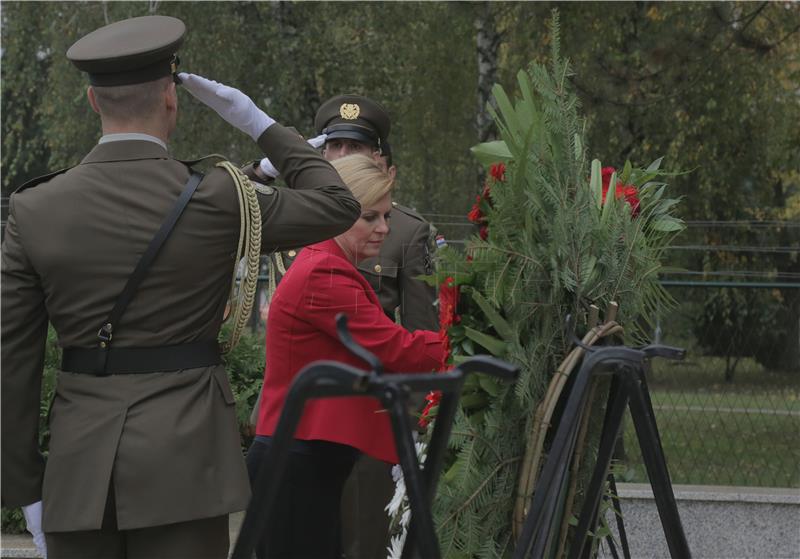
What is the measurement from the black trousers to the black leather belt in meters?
0.72

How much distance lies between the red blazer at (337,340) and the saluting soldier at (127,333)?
57 cm

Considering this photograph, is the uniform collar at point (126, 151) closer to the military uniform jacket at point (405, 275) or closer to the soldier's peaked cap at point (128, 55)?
the soldier's peaked cap at point (128, 55)

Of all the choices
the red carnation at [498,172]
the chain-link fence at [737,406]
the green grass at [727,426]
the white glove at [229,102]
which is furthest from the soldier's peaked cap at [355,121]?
the green grass at [727,426]

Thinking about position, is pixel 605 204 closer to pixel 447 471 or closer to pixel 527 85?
pixel 527 85

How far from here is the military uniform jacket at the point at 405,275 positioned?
4.57m

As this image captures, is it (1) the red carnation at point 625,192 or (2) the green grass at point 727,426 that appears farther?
(2) the green grass at point 727,426

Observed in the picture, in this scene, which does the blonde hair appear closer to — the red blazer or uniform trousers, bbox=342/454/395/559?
the red blazer

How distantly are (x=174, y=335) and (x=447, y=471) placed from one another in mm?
973

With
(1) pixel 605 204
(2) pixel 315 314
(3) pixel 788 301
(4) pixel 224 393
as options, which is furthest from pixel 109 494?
(3) pixel 788 301

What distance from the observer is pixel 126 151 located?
2.79 metres

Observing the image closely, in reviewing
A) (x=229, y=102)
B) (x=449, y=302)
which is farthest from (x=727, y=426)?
(x=229, y=102)

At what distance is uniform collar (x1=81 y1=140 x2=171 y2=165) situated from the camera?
2.79 metres

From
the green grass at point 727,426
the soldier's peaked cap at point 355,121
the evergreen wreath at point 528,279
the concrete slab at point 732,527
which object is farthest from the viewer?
the green grass at point 727,426

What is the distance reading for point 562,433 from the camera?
2793 millimetres
